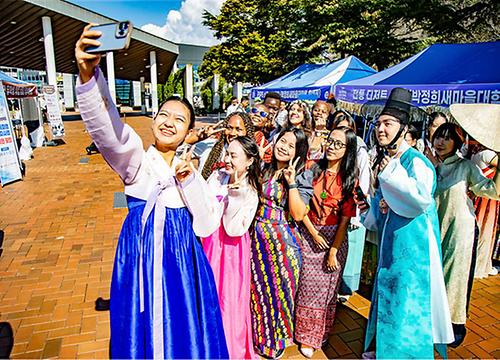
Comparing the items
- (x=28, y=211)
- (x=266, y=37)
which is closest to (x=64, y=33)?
(x=266, y=37)

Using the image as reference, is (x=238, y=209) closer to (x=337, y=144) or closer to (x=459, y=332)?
(x=337, y=144)

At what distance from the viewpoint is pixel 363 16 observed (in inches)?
427

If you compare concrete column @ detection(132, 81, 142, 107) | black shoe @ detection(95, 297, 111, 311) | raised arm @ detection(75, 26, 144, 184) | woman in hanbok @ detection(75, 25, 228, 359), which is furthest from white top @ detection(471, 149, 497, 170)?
concrete column @ detection(132, 81, 142, 107)

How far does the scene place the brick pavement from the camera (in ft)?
9.14

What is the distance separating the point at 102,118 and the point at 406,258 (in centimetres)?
192

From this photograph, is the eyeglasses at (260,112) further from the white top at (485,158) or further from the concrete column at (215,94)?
the concrete column at (215,94)

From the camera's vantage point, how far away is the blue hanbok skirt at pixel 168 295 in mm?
1644

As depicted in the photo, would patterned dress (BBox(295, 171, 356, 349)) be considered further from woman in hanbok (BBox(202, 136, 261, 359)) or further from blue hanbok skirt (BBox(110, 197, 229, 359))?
blue hanbok skirt (BBox(110, 197, 229, 359))

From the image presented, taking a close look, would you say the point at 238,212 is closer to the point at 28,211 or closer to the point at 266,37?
the point at 28,211

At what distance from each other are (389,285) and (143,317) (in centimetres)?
155

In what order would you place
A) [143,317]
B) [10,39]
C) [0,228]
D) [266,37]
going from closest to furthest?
[143,317] < [0,228] < [266,37] < [10,39]

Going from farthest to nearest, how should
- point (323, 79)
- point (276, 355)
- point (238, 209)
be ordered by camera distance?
point (323, 79) < point (276, 355) < point (238, 209)

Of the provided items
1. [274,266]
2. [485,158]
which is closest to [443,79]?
[485,158]

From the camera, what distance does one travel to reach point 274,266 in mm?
2426
